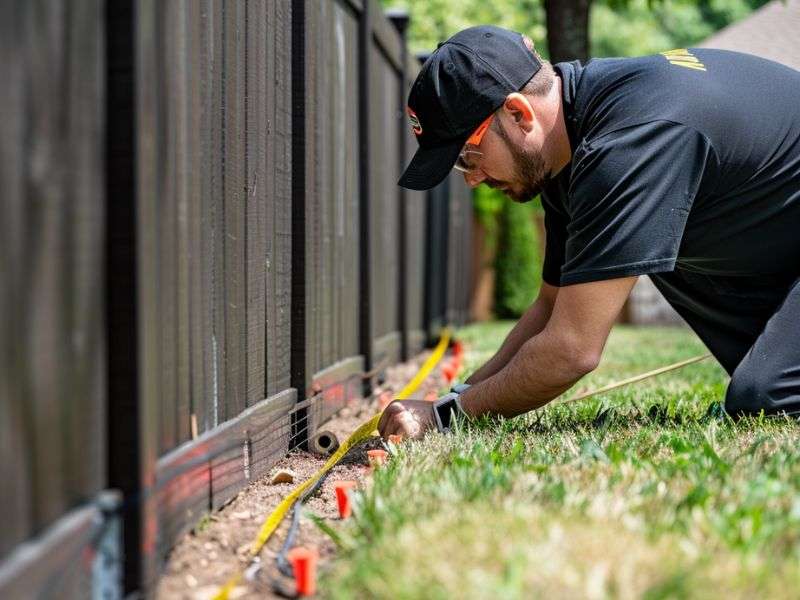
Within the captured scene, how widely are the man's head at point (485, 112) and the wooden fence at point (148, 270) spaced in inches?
23.3

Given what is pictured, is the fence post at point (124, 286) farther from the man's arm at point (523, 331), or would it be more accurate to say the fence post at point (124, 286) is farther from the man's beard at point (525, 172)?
the man's arm at point (523, 331)

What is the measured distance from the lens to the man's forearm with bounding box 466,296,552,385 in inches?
149

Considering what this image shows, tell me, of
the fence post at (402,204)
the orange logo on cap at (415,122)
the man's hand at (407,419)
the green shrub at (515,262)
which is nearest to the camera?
the orange logo on cap at (415,122)

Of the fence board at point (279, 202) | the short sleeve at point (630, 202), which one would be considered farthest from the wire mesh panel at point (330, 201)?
the short sleeve at point (630, 202)

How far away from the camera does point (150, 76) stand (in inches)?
86.1

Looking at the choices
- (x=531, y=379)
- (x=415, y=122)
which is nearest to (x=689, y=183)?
(x=531, y=379)

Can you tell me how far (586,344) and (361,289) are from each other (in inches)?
111

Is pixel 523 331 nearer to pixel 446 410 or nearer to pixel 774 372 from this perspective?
pixel 446 410

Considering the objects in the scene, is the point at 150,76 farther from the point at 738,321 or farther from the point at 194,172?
the point at 738,321

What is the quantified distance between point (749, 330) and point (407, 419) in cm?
143

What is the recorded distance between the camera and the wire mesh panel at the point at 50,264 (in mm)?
1671

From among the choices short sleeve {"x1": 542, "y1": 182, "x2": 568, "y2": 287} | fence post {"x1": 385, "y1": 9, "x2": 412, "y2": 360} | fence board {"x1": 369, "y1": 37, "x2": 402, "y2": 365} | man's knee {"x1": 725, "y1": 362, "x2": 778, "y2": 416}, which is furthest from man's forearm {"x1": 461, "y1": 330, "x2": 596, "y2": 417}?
fence post {"x1": 385, "y1": 9, "x2": 412, "y2": 360}

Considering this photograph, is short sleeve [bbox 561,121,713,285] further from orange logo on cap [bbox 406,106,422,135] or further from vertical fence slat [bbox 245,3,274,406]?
vertical fence slat [bbox 245,3,274,406]

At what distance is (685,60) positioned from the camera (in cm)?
331
